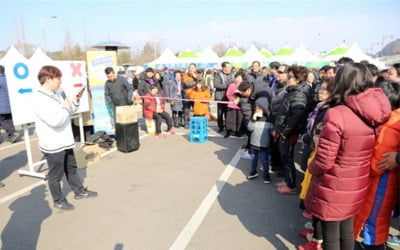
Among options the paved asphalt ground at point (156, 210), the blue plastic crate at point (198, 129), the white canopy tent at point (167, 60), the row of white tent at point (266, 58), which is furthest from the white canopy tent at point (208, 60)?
the paved asphalt ground at point (156, 210)

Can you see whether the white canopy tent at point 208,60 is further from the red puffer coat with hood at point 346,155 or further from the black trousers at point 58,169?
the red puffer coat with hood at point 346,155

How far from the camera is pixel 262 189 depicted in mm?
4625

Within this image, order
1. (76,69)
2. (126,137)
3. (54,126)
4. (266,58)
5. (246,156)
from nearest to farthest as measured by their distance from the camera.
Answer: (54,126) < (246,156) < (76,69) < (126,137) < (266,58)

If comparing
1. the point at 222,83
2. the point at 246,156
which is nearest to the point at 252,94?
the point at 246,156

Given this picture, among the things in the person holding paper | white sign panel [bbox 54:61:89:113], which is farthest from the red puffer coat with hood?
white sign panel [bbox 54:61:89:113]

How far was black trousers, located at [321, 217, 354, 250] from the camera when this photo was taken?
7.79ft

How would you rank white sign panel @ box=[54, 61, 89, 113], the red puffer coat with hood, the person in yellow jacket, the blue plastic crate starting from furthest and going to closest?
1. the person in yellow jacket
2. the blue plastic crate
3. white sign panel @ box=[54, 61, 89, 113]
4. the red puffer coat with hood

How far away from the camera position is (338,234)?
239 cm

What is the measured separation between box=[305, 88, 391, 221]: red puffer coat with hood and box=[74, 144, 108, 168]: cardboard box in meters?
4.63

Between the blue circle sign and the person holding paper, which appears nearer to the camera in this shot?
the person holding paper

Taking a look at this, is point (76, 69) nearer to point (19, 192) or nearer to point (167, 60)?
point (19, 192)

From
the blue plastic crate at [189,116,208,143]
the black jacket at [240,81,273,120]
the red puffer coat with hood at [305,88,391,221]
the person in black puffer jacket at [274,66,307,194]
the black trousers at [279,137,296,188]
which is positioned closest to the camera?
the red puffer coat with hood at [305,88,391,221]

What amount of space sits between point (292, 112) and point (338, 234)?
1.98 metres

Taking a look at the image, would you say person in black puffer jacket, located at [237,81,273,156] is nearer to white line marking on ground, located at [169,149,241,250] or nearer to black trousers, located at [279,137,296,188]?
black trousers, located at [279,137,296,188]
